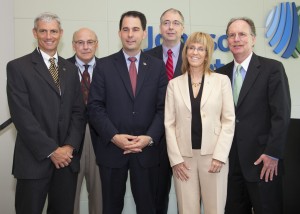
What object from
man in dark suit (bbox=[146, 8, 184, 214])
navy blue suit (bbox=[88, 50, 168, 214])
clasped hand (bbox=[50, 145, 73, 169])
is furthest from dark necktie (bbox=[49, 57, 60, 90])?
man in dark suit (bbox=[146, 8, 184, 214])

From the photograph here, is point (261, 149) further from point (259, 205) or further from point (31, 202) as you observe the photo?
point (31, 202)

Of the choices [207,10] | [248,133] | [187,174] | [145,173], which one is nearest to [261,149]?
[248,133]

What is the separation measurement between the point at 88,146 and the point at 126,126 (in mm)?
708

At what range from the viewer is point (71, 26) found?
4574mm

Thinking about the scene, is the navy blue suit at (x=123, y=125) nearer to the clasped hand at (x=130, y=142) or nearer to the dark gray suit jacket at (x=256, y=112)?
the clasped hand at (x=130, y=142)

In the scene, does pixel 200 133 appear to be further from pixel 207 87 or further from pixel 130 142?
pixel 130 142

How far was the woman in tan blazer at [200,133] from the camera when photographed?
2.49 m

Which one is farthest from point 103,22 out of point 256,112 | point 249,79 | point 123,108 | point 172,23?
point 256,112

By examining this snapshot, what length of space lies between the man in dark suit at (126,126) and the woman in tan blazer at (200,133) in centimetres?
20

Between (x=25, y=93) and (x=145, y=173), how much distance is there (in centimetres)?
110

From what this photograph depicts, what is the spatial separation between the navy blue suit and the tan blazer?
6.8 inches

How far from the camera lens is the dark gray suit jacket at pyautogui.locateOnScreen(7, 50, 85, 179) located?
241 centimetres

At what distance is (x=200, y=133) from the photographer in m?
2.53

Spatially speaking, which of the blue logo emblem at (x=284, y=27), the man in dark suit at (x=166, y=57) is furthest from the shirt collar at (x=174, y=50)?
the blue logo emblem at (x=284, y=27)
